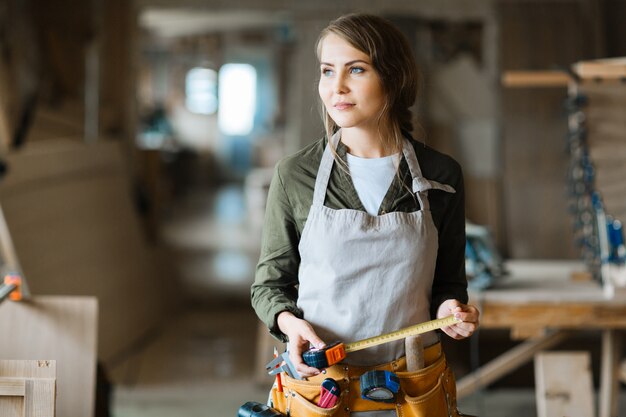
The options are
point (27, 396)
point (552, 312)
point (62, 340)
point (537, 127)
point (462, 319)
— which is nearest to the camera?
point (462, 319)

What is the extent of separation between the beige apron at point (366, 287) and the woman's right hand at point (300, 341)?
0.20 ft

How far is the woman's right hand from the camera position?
5.60 feet

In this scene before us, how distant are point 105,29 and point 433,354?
20.2ft

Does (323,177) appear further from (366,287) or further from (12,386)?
(12,386)

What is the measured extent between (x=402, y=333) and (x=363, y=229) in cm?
21

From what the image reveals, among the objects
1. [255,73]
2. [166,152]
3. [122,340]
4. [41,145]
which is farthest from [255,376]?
[255,73]

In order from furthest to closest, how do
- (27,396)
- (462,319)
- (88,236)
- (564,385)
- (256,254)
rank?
(256,254) < (88,236) < (564,385) < (27,396) < (462,319)

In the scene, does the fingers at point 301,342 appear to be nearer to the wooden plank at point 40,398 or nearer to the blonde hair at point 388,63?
the blonde hair at point 388,63

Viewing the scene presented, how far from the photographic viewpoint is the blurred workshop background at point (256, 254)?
3.55 metres

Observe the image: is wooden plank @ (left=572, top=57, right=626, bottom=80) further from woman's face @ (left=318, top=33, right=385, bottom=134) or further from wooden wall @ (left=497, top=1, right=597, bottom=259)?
wooden wall @ (left=497, top=1, right=597, bottom=259)

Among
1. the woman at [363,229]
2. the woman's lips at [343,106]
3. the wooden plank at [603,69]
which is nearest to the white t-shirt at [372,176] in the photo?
the woman at [363,229]

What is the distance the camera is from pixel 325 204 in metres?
1.81

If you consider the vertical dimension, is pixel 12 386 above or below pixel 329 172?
below

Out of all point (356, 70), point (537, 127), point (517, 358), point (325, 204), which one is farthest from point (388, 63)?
point (537, 127)
